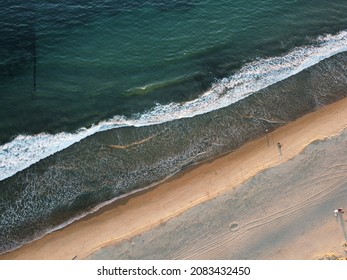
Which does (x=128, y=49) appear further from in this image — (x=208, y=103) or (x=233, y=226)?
(x=233, y=226)

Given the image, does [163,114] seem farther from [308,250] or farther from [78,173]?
[308,250]

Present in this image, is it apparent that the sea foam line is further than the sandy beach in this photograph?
Yes

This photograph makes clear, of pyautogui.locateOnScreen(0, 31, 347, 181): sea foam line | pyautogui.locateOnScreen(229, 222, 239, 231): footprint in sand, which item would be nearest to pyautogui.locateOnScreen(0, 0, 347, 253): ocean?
pyautogui.locateOnScreen(0, 31, 347, 181): sea foam line

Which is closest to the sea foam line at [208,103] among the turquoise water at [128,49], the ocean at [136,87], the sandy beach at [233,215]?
the ocean at [136,87]

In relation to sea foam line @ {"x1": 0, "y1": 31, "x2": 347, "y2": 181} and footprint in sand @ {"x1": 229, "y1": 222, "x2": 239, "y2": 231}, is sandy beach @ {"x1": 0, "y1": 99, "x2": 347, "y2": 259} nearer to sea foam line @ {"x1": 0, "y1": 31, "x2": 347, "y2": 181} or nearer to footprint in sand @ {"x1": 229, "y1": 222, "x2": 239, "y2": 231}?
footprint in sand @ {"x1": 229, "y1": 222, "x2": 239, "y2": 231}

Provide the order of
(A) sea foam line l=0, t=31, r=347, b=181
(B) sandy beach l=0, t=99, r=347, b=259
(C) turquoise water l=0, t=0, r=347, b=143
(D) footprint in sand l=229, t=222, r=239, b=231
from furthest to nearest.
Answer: (C) turquoise water l=0, t=0, r=347, b=143 < (A) sea foam line l=0, t=31, r=347, b=181 < (D) footprint in sand l=229, t=222, r=239, b=231 < (B) sandy beach l=0, t=99, r=347, b=259
